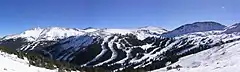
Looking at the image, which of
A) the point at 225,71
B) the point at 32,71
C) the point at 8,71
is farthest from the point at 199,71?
the point at 8,71

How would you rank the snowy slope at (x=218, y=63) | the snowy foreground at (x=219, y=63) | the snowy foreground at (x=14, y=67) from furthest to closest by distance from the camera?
the snowy slope at (x=218, y=63), the snowy foreground at (x=219, y=63), the snowy foreground at (x=14, y=67)

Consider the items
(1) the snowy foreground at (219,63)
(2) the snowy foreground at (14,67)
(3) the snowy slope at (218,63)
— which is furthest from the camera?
(3) the snowy slope at (218,63)

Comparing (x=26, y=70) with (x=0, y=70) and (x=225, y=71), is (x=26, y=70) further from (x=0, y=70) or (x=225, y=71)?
(x=225, y=71)

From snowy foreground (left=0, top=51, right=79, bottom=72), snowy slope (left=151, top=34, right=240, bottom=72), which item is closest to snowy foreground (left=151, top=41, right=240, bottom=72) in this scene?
snowy slope (left=151, top=34, right=240, bottom=72)

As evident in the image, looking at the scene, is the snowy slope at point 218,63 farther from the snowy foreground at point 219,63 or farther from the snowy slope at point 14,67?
the snowy slope at point 14,67

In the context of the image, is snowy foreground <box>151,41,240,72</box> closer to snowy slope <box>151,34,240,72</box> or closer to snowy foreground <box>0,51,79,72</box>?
snowy slope <box>151,34,240,72</box>

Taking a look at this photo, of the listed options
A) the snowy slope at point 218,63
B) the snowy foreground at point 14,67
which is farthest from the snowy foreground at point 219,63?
the snowy foreground at point 14,67

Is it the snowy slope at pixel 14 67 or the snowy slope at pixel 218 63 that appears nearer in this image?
the snowy slope at pixel 14 67

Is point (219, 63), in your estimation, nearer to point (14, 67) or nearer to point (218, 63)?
point (218, 63)

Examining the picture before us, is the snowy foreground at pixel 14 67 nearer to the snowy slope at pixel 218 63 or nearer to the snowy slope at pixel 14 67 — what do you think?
the snowy slope at pixel 14 67

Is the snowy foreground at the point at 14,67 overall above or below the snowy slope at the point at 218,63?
above

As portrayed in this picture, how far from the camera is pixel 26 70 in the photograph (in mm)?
39906

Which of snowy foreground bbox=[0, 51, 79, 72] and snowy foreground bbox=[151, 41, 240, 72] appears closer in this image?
snowy foreground bbox=[0, 51, 79, 72]

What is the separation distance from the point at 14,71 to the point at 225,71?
2355 cm
